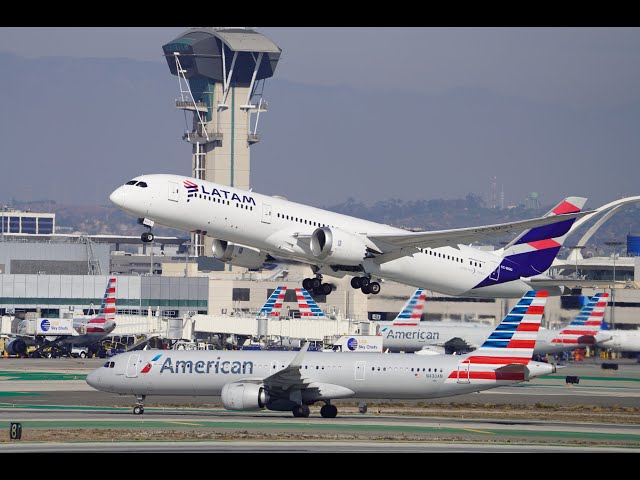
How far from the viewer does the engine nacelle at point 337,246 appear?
169 ft

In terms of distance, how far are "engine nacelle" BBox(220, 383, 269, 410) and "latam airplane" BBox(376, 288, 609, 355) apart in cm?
4177

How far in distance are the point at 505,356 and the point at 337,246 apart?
9.78m

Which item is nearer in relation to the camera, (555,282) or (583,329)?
(555,282)

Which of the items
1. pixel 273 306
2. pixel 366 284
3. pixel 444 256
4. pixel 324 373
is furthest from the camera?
pixel 273 306

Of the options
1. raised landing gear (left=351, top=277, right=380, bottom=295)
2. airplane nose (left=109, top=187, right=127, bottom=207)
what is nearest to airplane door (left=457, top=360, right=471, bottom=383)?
raised landing gear (left=351, top=277, right=380, bottom=295)

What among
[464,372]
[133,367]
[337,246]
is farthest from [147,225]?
[464,372]

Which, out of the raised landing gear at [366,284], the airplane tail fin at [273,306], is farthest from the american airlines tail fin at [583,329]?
the raised landing gear at [366,284]

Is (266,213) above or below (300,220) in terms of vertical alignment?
above

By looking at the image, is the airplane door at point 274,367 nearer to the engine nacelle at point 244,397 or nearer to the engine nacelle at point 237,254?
the engine nacelle at point 244,397

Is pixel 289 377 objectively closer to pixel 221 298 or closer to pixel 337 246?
pixel 337 246

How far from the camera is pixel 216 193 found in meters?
48.8

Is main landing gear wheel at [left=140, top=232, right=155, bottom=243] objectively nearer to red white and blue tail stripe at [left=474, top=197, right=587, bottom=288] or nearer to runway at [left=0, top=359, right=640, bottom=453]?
runway at [left=0, top=359, right=640, bottom=453]

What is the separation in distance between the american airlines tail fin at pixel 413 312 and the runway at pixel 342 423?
19.9m

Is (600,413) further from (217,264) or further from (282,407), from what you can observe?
(217,264)
